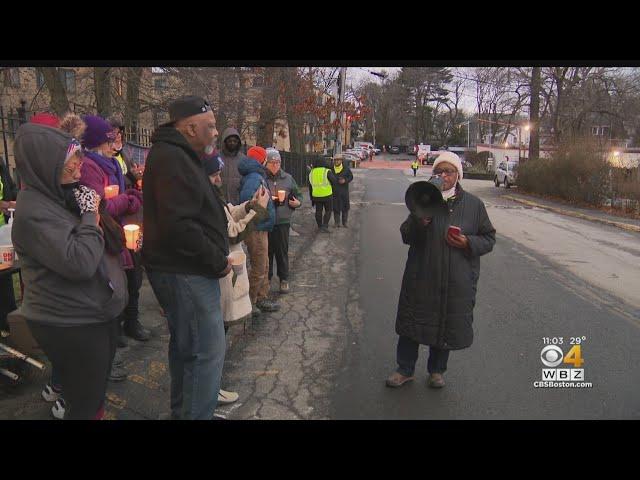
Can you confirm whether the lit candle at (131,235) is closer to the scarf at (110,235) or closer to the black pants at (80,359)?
the scarf at (110,235)

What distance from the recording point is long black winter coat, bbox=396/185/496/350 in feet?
11.7

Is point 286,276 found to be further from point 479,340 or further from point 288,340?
point 479,340

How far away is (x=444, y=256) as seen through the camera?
3.56 meters

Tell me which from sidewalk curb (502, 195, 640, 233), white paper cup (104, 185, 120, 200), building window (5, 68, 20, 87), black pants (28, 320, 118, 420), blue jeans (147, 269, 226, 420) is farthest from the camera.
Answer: sidewalk curb (502, 195, 640, 233)

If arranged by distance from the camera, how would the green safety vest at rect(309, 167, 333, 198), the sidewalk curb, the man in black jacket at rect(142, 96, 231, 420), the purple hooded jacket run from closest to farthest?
the man in black jacket at rect(142, 96, 231, 420) → the purple hooded jacket → the green safety vest at rect(309, 167, 333, 198) → the sidewalk curb

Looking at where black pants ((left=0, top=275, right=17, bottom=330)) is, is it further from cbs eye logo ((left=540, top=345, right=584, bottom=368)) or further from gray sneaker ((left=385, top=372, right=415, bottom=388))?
cbs eye logo ((left=540, top=345, right=584, bottom=368))

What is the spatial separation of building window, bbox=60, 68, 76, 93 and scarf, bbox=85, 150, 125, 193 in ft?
22.1

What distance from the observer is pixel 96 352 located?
7.89 feet

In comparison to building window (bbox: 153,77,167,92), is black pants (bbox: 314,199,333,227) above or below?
below

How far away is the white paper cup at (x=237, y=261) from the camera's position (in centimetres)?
306

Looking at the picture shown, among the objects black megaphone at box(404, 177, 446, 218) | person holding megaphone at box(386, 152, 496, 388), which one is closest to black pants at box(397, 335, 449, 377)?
person holding megaphone at box(386, 152, 496, 388)

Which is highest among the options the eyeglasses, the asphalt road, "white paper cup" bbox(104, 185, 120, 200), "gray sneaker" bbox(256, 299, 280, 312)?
the eyeglasses

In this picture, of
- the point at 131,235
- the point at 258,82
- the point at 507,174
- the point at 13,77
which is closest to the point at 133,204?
the point at 131,235
